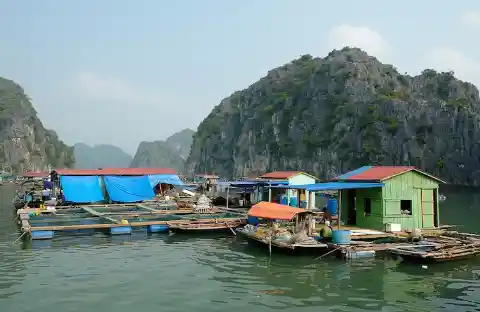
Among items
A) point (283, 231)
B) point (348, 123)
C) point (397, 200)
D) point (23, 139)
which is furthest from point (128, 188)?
point (23, 139)

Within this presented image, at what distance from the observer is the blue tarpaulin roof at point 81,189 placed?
39.2 m

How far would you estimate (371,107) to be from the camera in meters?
113

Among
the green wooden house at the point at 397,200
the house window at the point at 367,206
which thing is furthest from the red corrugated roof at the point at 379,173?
the house window at the point at 367,206

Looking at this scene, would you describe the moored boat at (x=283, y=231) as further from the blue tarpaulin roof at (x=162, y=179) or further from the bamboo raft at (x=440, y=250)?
the blue tarpaulin roof at (x=162, y=179)

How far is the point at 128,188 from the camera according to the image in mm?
42562

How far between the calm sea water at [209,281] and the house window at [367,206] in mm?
5055

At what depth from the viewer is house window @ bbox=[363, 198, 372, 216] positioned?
24953mm

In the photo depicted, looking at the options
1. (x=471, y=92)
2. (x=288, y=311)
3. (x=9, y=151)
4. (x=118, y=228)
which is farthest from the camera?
(x=9, y=151)

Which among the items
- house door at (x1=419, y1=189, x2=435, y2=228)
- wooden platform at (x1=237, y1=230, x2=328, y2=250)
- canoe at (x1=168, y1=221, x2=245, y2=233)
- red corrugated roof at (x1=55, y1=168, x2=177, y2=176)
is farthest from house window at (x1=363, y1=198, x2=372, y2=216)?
red corrugated roof at (x1=55, y1=168, x2=177, y2=176)

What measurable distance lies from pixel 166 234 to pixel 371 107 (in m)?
96.0

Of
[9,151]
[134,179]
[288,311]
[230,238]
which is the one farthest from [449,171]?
[9,151]

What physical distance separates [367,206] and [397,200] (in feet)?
6.09

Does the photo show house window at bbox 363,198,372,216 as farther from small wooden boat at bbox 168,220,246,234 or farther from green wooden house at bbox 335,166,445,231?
small wooden boat at bbox 168,220,246,234

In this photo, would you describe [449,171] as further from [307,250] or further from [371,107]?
[307,250]
